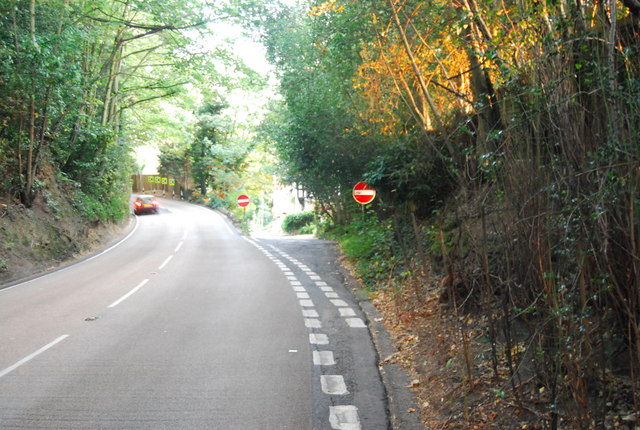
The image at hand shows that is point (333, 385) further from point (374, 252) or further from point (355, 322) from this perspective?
point (374, 252)

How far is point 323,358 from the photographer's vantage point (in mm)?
7270

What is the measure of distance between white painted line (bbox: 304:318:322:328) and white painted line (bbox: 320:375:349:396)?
8.53 feet

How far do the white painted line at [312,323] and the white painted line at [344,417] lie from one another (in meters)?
3.55

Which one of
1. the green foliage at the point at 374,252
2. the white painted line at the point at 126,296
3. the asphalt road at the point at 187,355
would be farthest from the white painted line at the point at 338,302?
the white painted line at the point at 126,296

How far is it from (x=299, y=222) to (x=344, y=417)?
135 feet

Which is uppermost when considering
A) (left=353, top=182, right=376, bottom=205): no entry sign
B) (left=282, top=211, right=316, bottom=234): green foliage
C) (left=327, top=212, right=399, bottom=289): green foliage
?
(left=353, top=182, right=376, bottom=205): no entry sign

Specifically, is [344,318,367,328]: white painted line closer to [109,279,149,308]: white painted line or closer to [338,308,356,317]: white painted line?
[338,308,356,317]: white painted line

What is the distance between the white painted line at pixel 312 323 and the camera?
29.9 ft

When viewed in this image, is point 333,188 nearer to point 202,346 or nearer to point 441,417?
point 202,346

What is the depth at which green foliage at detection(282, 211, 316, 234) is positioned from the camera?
44719mm

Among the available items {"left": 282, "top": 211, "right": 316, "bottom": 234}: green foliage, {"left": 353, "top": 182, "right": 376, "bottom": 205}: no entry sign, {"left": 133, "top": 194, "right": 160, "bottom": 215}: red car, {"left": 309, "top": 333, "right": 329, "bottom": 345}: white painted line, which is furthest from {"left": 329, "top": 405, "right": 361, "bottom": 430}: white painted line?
{"left": 133, "top": 194, "right": 160, "bottom": 215}: red car

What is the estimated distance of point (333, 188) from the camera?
2383 cm

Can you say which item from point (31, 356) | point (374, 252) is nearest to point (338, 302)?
point (374, 252)

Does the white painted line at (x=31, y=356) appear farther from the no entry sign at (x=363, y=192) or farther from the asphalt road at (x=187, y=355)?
the no entry sign at (x=363, y=192)
